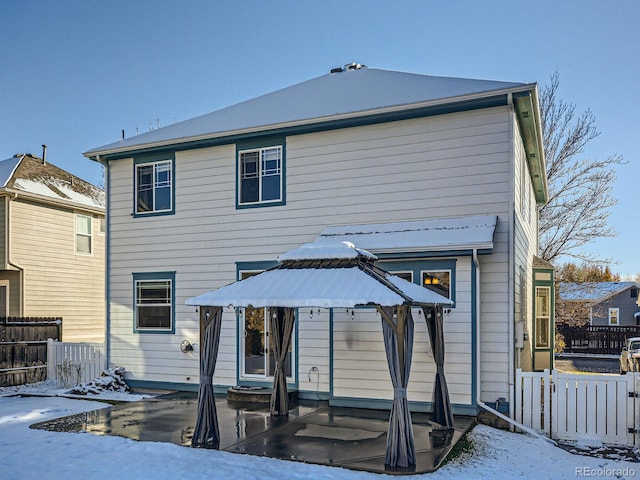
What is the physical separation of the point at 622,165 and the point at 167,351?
58.2 feet

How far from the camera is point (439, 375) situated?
8.09 m

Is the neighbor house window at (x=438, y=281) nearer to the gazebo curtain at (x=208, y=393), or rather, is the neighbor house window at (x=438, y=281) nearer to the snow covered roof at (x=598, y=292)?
the gazebo curtain at (x=208, y=393)

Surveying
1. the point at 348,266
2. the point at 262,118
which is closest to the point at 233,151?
the point at 262,118

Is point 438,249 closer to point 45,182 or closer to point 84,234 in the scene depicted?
point 84,234

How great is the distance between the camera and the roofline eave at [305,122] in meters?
8.83

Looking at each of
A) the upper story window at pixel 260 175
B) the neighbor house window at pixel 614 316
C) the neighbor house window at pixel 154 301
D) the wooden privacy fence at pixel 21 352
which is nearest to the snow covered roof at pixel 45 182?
the wooden privacy fence at pixel 21 352

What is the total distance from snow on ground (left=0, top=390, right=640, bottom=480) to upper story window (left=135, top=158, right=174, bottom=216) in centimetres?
554

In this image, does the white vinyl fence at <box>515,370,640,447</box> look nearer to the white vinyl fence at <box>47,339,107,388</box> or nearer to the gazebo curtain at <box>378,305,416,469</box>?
the gazebo curtain at <box>378,305,416,469</box>

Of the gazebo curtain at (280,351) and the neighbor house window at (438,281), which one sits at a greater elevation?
the neighbor house window at (438,281)

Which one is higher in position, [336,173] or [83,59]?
[83,59]

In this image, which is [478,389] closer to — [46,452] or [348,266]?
[348,266]

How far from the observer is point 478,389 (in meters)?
8.70

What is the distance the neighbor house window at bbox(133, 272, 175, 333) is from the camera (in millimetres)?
11789

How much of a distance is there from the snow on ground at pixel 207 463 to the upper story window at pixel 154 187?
554 cm
